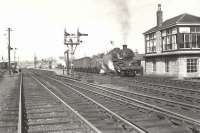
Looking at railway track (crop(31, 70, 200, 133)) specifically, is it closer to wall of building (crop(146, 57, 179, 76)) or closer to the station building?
the station building

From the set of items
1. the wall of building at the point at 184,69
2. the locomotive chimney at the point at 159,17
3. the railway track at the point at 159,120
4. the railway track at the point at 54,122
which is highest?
the locomotive chimney at the point at 159,17

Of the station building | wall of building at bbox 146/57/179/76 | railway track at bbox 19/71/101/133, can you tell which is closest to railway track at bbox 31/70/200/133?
railway track at bbox 19/71/101/133

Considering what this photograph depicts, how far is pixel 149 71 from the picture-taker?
41.8 m

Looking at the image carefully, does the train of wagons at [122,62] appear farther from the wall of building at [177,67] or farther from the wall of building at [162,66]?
the wall of building at [177,67]

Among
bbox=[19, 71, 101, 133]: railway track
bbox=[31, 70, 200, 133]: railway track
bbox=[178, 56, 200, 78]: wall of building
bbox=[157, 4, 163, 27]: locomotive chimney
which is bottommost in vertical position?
bbox=[19, 71, 101, 133]: railway track

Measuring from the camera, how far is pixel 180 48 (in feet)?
116

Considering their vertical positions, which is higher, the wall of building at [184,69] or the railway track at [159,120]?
the wall of building at [184,69]

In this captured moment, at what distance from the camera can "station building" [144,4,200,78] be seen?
34406mm

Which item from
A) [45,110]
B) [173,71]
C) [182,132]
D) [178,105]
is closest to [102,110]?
[45,110]

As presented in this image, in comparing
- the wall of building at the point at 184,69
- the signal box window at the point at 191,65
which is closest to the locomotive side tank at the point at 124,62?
the wall of building at the point at 184,69

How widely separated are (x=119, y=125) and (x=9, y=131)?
3168 millimetres

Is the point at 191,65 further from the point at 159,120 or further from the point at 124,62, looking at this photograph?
the point at 159,120

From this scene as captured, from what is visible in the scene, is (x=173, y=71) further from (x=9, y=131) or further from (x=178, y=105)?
(x=9, y=131)

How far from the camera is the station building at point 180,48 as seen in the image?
113ft
